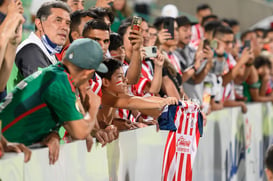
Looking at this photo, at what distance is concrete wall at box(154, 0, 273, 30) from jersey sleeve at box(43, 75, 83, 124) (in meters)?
12.1

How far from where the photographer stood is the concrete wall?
17.8 m

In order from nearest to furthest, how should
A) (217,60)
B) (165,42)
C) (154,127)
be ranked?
(154,127) → (165,42) → (217,60)

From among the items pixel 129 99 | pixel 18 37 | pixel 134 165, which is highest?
pixel 18 37

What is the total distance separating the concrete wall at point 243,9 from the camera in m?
17.8

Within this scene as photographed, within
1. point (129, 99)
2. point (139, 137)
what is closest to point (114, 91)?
point (129, 99)

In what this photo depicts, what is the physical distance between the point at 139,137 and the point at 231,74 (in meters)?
3.74

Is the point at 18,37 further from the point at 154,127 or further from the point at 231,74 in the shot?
the point at 231,74

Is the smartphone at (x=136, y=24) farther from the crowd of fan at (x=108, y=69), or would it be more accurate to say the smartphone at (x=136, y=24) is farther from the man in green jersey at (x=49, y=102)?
the man in green jersey at (x=49, y=102)

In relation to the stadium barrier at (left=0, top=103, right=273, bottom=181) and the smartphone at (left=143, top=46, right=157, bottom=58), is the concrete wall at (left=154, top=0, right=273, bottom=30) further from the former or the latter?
the smartphone at (left=143, top=46, right=157, bottom=58)

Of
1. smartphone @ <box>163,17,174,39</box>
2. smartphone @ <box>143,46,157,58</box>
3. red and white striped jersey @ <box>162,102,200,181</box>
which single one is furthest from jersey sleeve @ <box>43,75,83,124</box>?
smartphone @ <box>163,17,174,39</box>

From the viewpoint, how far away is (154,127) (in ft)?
20.0

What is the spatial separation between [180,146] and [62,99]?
210 cm

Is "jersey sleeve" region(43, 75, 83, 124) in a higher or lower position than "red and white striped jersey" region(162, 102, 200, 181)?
higher

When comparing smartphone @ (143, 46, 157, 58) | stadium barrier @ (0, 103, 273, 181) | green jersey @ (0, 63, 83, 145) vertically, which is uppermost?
smartphone @ (143, 46, 157, 58)
